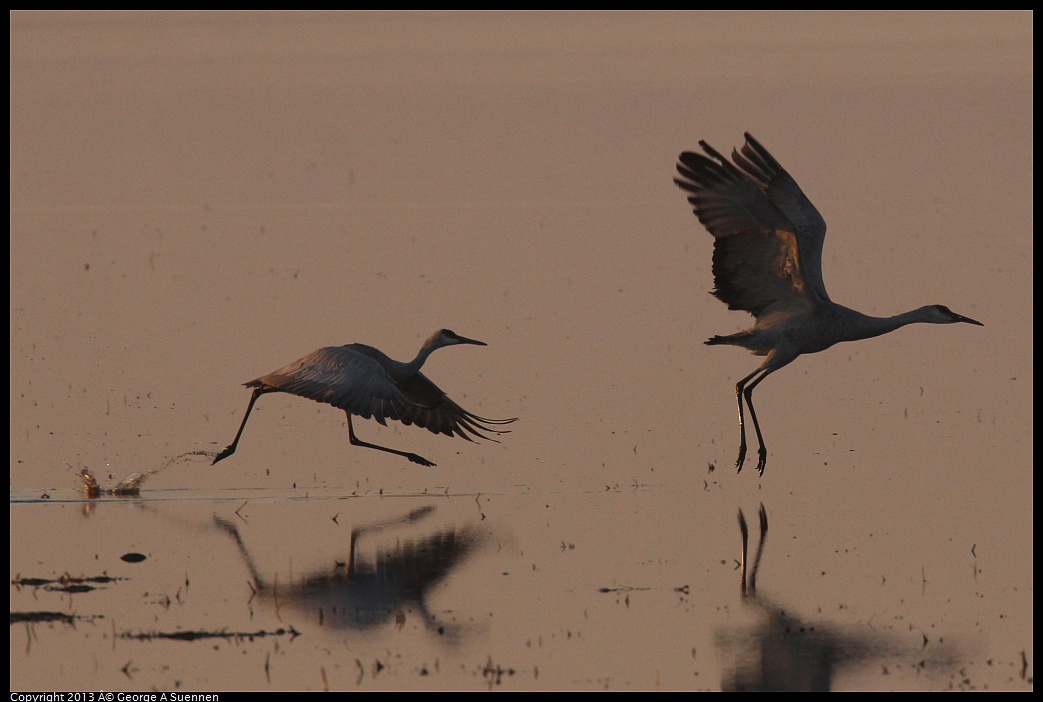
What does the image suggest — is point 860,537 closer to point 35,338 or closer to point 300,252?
point 35,338

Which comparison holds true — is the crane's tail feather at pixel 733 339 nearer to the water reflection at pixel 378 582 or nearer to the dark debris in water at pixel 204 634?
the water reflection at pixel 378 582

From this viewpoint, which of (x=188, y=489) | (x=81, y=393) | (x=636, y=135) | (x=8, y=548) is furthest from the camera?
(x=636, y=135)

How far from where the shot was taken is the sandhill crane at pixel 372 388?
10961 millimetres

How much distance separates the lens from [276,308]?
1781 centimetres

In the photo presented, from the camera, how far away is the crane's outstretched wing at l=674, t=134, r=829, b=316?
11914 millimetres

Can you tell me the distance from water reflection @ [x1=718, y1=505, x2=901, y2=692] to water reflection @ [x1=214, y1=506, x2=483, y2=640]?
1.20 metres

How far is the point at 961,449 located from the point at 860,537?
2538 mm

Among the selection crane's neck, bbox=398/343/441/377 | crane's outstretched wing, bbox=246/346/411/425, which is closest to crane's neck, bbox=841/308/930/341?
crane's neck, bbox=398/343/441/377

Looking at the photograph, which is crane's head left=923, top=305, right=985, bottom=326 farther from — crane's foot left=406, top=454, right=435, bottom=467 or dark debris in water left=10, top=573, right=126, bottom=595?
dark debris in water left=10, top=573, right=126, bottom=595

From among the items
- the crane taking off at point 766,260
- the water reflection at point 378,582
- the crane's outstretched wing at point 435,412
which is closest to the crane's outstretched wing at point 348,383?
the crane's outstretched wing at point 435,412

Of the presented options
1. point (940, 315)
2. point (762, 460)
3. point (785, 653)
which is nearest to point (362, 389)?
point (762, 460)

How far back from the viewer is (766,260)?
40.2 ft

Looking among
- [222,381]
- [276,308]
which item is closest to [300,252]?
[276,308]

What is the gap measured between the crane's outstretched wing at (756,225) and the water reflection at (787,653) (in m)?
3.86
